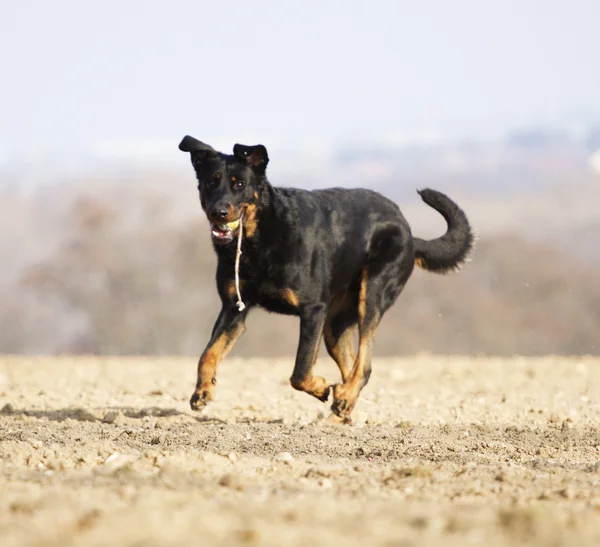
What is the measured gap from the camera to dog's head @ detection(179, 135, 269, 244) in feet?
25.0

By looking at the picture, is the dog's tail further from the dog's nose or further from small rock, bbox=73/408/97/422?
small rock, bbox=73/408/97/422

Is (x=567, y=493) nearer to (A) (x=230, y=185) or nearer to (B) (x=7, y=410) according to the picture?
(A) (x=230, y=185)

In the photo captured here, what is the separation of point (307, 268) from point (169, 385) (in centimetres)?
423

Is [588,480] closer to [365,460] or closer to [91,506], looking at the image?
[365,460]

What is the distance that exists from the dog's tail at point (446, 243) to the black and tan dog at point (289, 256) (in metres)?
0.85

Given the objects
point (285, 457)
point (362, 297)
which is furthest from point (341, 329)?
point (285, 457)

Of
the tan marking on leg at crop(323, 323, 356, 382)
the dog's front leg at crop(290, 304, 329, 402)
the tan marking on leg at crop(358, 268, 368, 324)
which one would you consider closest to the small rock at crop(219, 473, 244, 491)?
the dog's front leg at crop(290, 304, 329, 402)

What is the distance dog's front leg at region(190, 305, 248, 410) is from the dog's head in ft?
2.06

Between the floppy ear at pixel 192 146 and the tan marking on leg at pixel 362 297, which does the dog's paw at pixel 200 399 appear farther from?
the floppy ear at pixel 192 146

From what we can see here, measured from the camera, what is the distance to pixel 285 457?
5969mm

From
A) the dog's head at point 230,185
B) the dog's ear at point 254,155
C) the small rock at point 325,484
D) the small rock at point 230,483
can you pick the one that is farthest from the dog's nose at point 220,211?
the small rock at point 230,483

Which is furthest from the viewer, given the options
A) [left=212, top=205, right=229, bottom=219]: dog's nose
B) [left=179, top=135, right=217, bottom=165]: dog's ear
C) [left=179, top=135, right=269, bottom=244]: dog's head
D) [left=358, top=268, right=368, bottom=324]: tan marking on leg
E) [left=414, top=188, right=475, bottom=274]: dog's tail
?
[left=414, top=188, right=475, bottom=274]: dog's tail

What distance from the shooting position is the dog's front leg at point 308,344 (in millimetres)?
7926

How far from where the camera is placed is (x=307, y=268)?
7.92 m
